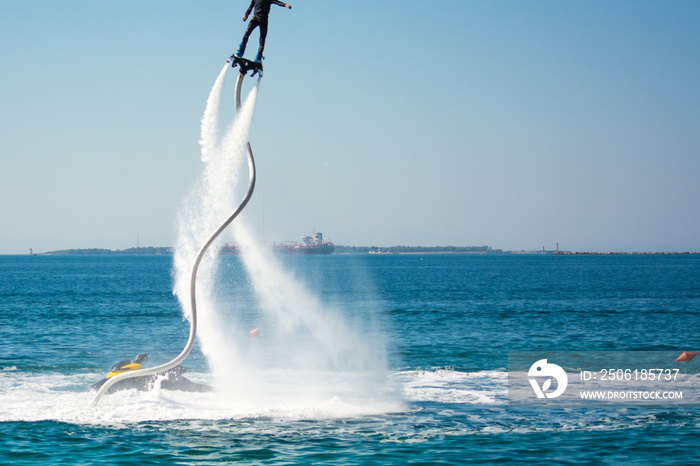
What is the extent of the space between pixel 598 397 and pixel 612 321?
33.7m

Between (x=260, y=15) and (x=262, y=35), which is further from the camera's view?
(x=262, y=35)

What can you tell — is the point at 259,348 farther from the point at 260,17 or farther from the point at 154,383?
the point at 260,17

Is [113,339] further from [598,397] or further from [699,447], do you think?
[699,447]

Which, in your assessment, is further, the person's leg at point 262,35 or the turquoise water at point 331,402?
the turquoise water at point 331,402

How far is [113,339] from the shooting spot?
46438 millimetres

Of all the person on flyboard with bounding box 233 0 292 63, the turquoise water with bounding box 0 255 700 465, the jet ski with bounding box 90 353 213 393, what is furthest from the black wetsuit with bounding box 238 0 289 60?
the jet ski with bounding box 90 353 213 393

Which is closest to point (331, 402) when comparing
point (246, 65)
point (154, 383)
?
point (154, 383)

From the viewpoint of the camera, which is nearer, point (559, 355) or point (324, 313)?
point (559, 355)

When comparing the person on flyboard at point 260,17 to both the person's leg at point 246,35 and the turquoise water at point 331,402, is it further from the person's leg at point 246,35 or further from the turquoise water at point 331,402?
the turquoise water at point 331,402

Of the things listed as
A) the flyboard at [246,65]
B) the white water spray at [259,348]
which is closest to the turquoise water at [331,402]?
the white water spray at [259,348]

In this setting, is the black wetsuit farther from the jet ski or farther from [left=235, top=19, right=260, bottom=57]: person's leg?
the jet ski

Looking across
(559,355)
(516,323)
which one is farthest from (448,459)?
(516,323)

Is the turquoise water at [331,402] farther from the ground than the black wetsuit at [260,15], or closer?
closer

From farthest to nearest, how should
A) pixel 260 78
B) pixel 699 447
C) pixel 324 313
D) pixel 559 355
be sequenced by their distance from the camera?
pixel 324 313, pixel 559 355, pixel 699 447, pixel 260 78
